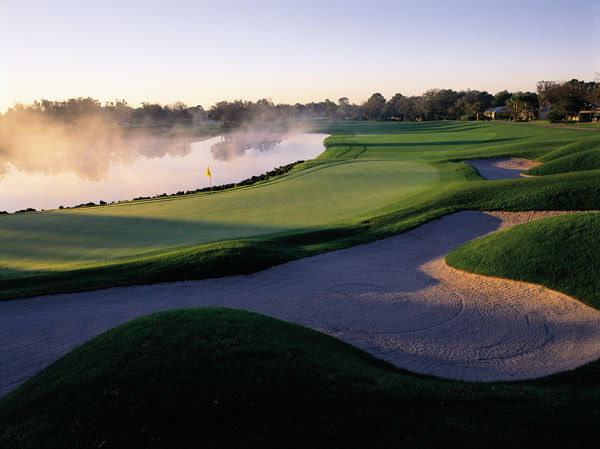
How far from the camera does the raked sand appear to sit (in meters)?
7.75

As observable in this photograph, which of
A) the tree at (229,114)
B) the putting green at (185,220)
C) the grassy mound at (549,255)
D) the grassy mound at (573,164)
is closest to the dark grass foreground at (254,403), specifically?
the grassy mound at (549,255)

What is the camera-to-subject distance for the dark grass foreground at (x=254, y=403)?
179 inches

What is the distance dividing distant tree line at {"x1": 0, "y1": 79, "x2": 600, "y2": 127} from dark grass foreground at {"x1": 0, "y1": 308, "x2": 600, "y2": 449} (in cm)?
7876

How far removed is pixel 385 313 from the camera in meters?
9.71

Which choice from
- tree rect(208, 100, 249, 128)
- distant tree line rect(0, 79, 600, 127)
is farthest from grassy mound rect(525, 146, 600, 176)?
tree rect(208, 100, 249, 128)

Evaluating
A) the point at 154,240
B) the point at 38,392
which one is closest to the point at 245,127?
the point at 154,240

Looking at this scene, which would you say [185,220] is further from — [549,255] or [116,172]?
[116,172]

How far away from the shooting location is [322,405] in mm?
5039

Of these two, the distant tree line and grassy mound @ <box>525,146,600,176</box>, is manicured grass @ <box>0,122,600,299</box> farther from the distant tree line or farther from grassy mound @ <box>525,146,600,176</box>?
the distant tree line

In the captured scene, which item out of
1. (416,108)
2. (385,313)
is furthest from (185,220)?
(416,108)

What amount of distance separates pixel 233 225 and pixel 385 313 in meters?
9.63

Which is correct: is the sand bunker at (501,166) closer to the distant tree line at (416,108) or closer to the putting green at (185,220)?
the putting green at (185,220)

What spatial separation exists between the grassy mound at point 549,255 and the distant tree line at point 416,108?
6957 cm

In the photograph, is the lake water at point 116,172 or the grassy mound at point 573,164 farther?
the lake water at point 116,172
